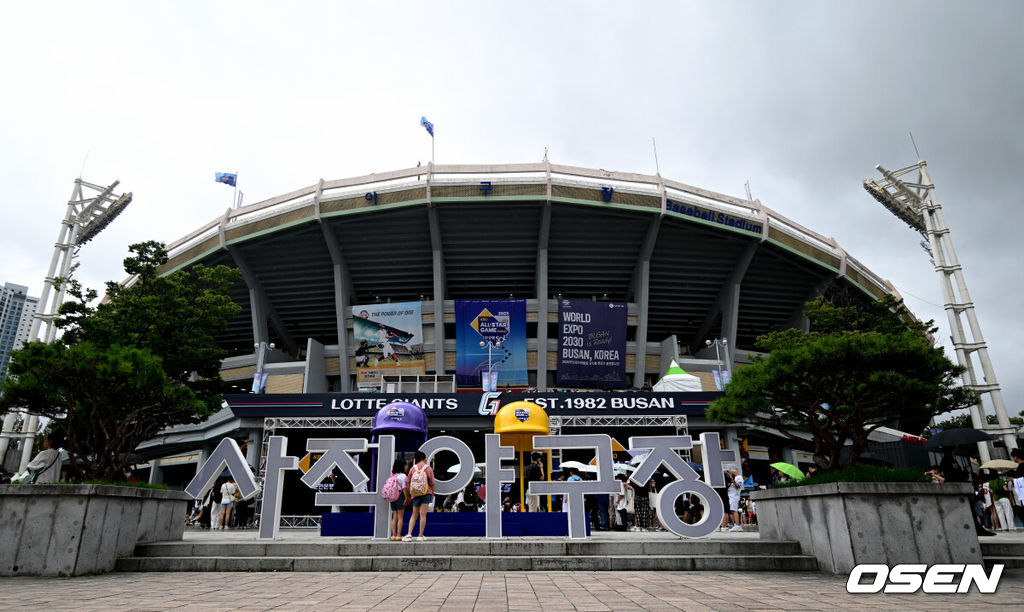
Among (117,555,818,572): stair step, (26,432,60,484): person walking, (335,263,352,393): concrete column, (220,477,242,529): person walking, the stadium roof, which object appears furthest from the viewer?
(335,263,352,393): concrete column

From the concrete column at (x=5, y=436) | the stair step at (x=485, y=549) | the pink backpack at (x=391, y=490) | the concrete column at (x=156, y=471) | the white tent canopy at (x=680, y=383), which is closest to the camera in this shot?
the stair step at (x=485, y=549)

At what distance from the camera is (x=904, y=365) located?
10.1m

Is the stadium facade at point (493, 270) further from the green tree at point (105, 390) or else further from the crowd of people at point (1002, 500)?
the green tree at point (105, 390)

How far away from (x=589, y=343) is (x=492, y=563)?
79.6 ft

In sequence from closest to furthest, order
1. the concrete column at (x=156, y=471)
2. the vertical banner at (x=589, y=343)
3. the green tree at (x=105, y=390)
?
the green tree at (x=105, y=390) → the vertical banner at (x=589, y=343) → the concrete column at (x=156, y=471)

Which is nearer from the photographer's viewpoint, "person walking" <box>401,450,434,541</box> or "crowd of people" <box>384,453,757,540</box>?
"person walking" <box>401,450,434,541</box>

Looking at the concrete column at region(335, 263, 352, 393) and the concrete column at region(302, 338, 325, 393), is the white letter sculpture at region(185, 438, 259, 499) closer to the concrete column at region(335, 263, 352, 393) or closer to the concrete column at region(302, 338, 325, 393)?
the concrete column at region(302, 338, 325, 393)

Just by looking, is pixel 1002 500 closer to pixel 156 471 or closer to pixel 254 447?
pixel 254 447

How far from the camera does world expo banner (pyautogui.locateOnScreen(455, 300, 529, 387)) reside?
3222 cm

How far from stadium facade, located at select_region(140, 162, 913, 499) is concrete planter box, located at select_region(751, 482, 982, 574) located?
63.4ft

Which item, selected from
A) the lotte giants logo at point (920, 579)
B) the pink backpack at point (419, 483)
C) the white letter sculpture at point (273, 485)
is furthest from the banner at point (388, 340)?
the lotte giants logo at point (920, 579)

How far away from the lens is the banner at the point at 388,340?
32.6 meters

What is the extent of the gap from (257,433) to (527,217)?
17.8 meters

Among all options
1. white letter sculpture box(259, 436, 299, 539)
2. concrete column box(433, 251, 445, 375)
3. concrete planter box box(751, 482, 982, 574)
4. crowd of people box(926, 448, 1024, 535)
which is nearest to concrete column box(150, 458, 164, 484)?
concrete column box(433, 251, 445, 375)
